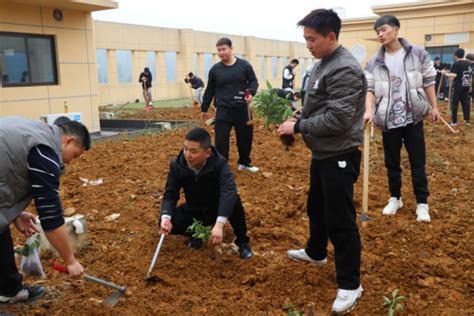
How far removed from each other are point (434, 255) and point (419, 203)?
2.67 ft

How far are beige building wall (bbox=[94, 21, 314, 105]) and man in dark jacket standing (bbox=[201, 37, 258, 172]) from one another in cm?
2040

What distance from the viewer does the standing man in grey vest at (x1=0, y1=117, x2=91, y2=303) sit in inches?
87.4

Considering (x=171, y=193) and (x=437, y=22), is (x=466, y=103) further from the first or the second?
(x=437, y=22)

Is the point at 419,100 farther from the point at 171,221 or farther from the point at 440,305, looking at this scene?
the point at 171,221

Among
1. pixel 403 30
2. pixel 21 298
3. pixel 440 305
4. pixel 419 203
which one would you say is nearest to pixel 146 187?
pixel 21 298

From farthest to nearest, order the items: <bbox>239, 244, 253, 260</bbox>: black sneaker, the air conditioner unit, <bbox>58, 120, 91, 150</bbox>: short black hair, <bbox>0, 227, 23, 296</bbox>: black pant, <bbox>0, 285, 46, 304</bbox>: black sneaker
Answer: the air conditioner unit → <bbox>239, 244, 253, 260</bbox>: black sneaker → <bbox>0, 285, 46, 304</bbox>: black sneaker → <bbox>0, 227, 23, 296</bbox>: black pant → <bbox>58, 120, 91, 150</bbox>: short black hair

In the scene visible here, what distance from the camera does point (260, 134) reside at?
9.48m

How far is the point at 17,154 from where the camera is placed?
7.37ft

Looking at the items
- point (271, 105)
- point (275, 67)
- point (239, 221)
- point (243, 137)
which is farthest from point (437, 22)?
point (239, 221)

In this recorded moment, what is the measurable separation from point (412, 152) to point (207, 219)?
2.01 meters

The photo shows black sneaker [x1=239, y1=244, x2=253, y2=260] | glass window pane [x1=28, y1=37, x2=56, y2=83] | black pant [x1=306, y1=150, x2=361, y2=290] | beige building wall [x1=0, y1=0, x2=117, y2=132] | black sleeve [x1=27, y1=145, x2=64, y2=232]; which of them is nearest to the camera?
black sleeve [x1=27, y1=145, x2=64, y2=232]

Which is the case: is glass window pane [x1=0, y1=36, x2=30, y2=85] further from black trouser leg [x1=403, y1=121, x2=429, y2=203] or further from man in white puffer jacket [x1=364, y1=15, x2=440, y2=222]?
black trouser leg [x1=403, y1=121, x2=429, y2=203]

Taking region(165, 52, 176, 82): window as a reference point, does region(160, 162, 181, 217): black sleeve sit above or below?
below

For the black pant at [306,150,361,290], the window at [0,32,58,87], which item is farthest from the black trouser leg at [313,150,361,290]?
the window at [0,32,58,87]
